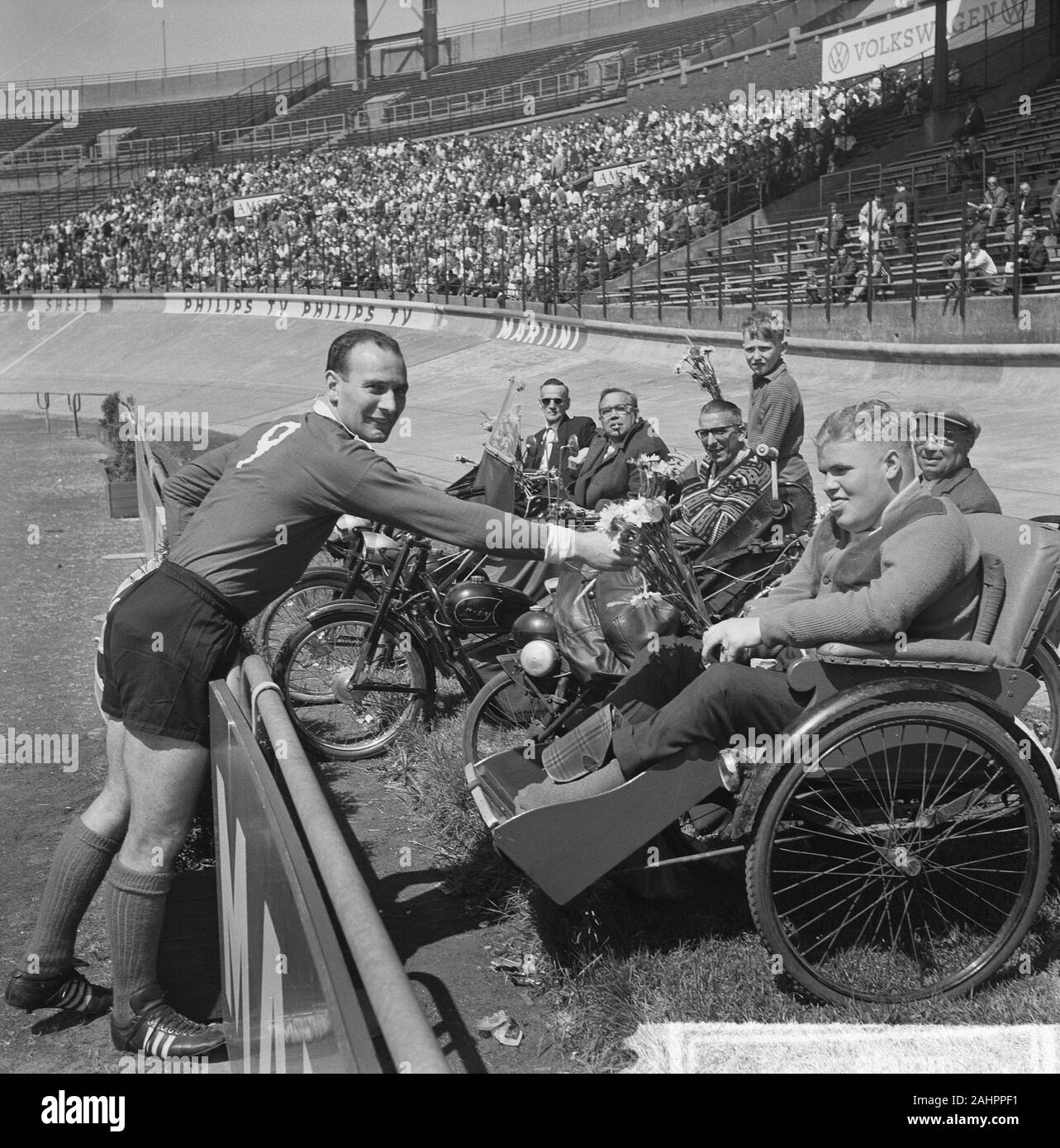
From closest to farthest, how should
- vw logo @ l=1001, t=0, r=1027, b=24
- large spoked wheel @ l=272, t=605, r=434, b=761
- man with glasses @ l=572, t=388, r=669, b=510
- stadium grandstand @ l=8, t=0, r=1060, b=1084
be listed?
stadium grandstand @ l=8, t=0, r=1060, b=1084, large spoked wheel @ l=272, t=605, r=434, b=761, man with glasses @ l=572, t=388, r=669, b=510, vw logo @ l=1001, t=0, r=1027, b=24

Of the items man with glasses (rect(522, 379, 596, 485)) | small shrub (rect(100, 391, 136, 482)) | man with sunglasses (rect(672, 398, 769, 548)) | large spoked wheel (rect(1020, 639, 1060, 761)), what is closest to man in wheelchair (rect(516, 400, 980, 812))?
large spoked wheel (rect(1020, 639, 1060, 761))

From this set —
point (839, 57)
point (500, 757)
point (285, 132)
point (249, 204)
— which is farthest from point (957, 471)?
point (285, 132)

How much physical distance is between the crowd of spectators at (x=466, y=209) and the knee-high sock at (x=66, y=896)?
21.2 meters

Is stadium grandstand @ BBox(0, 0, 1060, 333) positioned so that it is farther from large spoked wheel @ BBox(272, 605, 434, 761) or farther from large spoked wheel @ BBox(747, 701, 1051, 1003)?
large spoked wheel @ BBox(747, 701, 1051, 1003)

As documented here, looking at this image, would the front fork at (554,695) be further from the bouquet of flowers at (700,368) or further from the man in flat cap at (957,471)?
the bouquet of flowers at (700,368)

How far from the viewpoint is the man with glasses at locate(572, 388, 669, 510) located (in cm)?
723

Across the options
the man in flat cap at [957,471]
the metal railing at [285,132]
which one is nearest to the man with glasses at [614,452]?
the man in flat cap at [957,471]

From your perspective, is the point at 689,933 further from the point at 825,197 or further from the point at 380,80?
the point at 380,80

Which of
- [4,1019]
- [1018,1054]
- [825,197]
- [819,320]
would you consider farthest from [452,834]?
[825,197]

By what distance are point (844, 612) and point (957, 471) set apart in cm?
174

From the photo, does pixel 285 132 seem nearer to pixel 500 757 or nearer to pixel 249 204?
pixel 249 204

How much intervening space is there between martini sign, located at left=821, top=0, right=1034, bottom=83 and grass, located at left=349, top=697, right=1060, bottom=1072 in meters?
34.4

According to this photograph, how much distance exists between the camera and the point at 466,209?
31484 mm

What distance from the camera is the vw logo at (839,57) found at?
38844 millimetres
